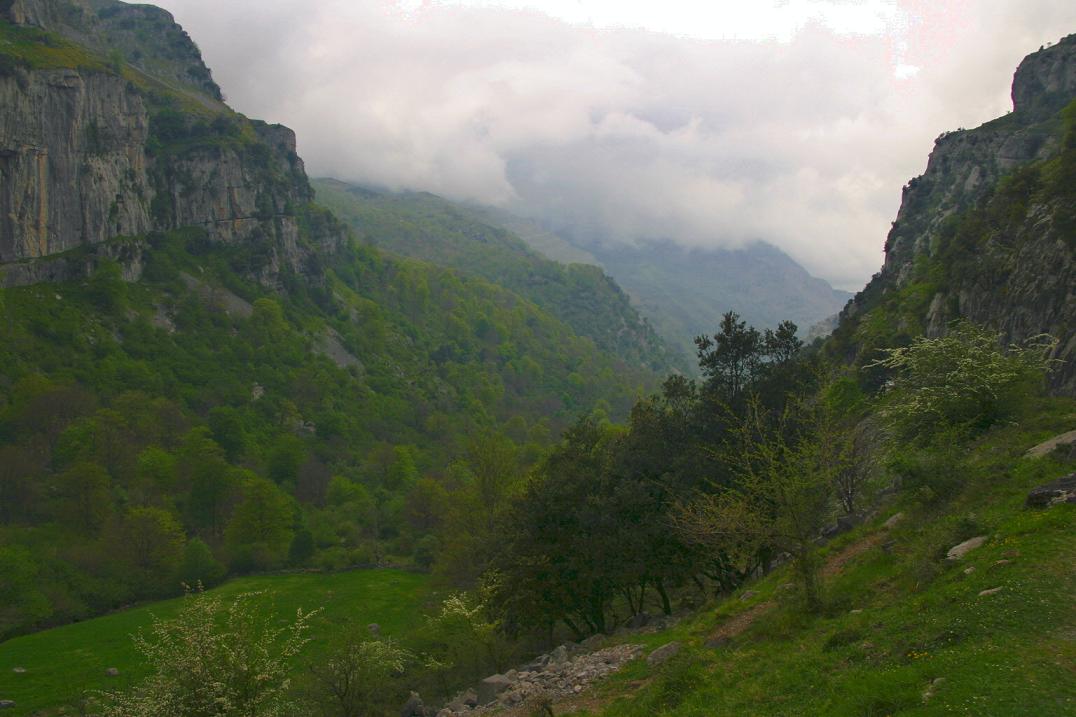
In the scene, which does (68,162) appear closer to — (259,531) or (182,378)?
(182,378)

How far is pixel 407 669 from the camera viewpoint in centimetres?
3444

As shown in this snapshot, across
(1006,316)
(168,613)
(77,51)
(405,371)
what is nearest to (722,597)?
(1006,316)

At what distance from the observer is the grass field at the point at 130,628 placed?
130 feet

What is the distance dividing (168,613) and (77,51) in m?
132

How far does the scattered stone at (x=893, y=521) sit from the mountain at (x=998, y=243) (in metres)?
9.82

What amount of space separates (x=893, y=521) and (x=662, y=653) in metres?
9.02

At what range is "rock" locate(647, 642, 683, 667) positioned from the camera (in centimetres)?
2112

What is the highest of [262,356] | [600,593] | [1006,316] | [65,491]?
[262,356]

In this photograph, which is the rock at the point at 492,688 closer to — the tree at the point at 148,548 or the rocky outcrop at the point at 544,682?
the rocky outcrop at the point at 544,682

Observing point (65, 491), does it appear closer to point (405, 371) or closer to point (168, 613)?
point (168, 613)

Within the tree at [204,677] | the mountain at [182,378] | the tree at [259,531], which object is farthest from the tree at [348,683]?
the tree at [259,531]

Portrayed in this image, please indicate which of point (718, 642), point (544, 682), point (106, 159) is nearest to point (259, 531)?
point (544, 682)

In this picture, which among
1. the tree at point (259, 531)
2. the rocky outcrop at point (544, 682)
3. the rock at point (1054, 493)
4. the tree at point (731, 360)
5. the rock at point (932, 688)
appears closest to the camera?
the rock at point (932, 688)

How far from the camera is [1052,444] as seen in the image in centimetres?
2080
